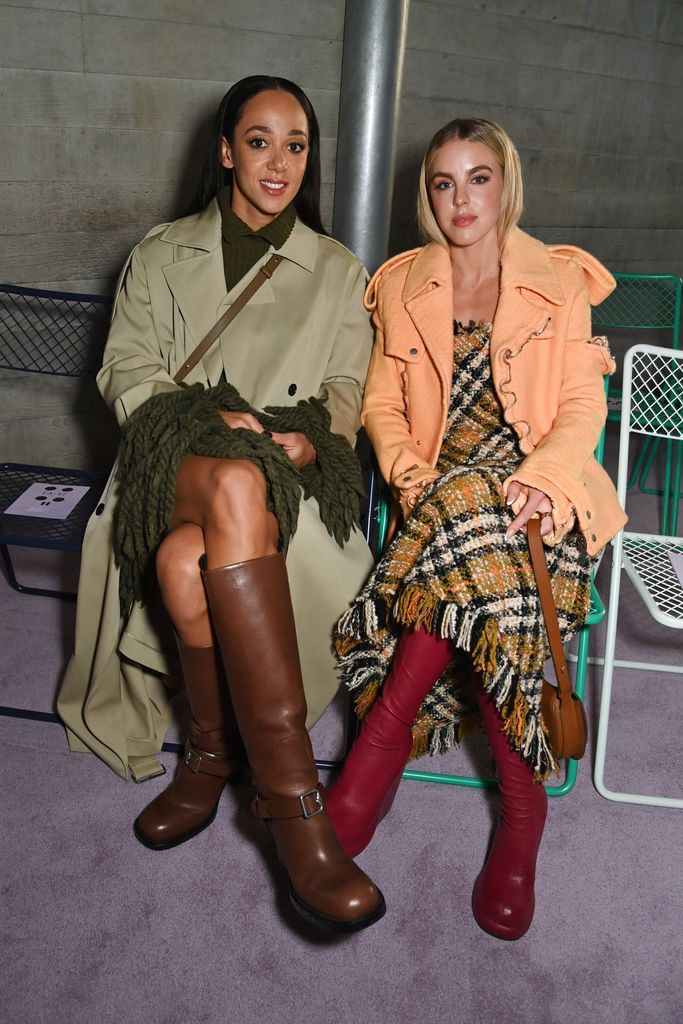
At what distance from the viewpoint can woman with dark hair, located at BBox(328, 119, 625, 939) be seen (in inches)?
74.9

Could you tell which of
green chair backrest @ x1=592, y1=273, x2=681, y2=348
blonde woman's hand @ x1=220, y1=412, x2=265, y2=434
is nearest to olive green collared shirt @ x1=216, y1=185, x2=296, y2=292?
blonde woman's hand @ x1=220, y1=412, x2=265, y2=434

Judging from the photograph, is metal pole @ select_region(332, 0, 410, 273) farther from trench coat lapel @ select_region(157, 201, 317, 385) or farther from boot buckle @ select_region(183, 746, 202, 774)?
boot buckle @ select_region(183, 746, 202, 774)

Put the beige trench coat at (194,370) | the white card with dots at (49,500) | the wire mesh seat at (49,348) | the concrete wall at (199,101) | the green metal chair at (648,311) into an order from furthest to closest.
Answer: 1. the green metal chair at (648,311)
2. the concrete wall at (199,101)
3. the wire mesh seat at (49,348)
4. the white card with dots at (49,500)
5. the beige trench coat at (194,370)

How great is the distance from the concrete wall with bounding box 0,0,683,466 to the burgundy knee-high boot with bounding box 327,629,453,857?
6.73ft

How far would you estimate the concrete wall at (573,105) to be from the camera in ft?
12.4

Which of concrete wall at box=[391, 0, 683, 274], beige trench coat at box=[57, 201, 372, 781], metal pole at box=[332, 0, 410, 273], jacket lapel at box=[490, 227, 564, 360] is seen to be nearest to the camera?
jacket lapel at box=[490, 227, 564, 360]

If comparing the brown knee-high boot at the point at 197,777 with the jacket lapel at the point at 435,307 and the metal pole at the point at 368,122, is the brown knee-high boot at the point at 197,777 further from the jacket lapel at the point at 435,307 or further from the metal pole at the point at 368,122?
the metal pole at the point at 368,122

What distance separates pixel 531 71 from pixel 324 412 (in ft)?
8.79

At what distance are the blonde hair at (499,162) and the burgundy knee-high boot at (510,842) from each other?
44.6 inches

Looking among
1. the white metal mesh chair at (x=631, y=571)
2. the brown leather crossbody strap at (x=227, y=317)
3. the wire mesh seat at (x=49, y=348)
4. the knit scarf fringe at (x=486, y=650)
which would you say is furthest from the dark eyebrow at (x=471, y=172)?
the wire mesh seat at (x=49, y=348)

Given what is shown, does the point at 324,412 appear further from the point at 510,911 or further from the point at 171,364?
the point at 510,911

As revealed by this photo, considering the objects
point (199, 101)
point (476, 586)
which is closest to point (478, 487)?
point (476, 586)

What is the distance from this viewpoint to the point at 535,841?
6.53ft

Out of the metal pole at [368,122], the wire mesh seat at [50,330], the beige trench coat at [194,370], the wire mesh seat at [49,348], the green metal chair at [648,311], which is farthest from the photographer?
the green metal chair at [648,311]
